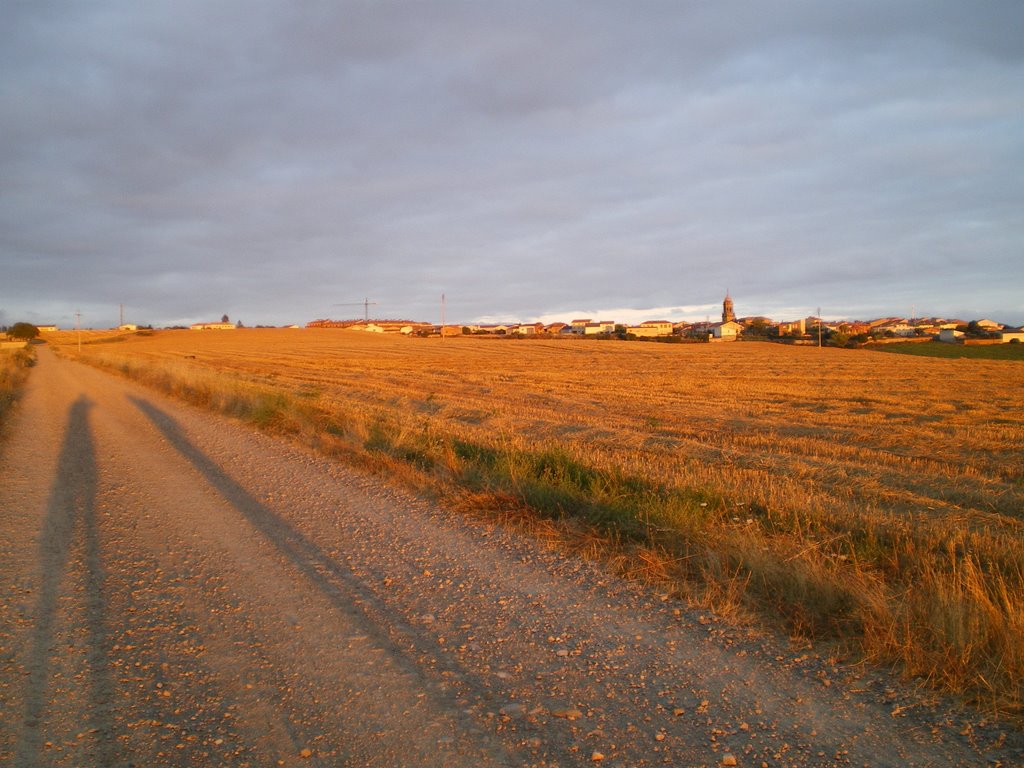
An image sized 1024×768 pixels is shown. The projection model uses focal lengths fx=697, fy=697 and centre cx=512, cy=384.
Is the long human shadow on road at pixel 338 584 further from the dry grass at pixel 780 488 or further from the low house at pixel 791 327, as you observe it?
the low house at pixel 791 327

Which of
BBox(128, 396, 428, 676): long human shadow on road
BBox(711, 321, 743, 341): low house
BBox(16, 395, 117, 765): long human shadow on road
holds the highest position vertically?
BBox(711, 321, 743, 341): low house

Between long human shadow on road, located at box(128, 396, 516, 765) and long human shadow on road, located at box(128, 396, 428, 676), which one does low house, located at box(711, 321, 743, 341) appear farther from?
long human shadow on road, located at box(128, 396, 516, 765)

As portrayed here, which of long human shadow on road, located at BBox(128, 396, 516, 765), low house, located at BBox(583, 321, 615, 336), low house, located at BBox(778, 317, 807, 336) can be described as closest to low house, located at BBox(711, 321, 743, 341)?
low house, located at BBox(778, 317, 807, 336)

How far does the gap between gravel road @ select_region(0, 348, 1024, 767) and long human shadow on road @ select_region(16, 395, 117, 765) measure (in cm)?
2

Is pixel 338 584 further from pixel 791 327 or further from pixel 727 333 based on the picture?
pixel 791 327

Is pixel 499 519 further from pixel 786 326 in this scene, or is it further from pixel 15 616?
pixel 786 326

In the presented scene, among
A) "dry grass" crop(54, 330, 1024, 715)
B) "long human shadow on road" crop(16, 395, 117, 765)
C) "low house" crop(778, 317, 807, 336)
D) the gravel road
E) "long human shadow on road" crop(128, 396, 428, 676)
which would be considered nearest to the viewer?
the gravel road

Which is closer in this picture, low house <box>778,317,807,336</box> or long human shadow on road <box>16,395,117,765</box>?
long human shadow on road <box>16,395,117,765</box>

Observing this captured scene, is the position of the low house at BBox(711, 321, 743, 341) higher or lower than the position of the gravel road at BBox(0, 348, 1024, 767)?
higher

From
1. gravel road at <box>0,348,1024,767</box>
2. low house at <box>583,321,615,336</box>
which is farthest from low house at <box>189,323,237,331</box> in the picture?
gravel road at <box>0,348,1024,767</box>

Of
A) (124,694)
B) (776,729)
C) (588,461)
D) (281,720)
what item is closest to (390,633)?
(281,720)

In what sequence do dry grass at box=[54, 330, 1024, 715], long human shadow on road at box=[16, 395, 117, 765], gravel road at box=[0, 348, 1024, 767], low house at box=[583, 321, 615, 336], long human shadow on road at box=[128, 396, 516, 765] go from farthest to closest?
1. low house at box=[583, 321, 615, 336]
2. dry grass at box=[54, 330, 1024, 715]
3. long human shadow on road at box=[128, 396, 516, 765]
4. long human shadow on road at box=[16, 395, 117, 765]
5. gravel road at box=[0, 348, 1024, 767]

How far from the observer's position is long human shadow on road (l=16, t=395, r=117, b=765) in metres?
3.82

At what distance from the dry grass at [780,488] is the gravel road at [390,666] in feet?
1.77
